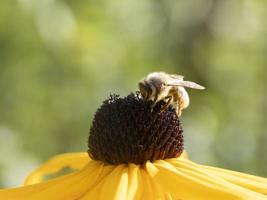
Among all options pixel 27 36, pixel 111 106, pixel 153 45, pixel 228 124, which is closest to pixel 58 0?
pixel 27 36

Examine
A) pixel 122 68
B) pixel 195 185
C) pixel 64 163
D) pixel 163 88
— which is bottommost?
pixel 195 185

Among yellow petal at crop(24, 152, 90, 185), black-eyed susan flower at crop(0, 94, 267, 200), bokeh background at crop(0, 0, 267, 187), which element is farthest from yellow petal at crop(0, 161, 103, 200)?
bokeh background at crop(0, 0, 267, 187)

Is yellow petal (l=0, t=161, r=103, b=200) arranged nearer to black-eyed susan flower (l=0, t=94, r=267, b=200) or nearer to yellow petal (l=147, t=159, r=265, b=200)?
black-eyed susan flower (l=0, t=94, r=267, b=200)

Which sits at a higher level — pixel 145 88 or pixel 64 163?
pixel 145 88

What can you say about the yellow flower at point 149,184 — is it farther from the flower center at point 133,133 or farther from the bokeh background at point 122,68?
the bokeh background at point 122,68

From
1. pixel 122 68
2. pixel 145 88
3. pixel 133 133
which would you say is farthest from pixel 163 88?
pixel 122 68

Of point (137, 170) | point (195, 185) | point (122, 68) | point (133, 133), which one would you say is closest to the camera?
point (195, 185)

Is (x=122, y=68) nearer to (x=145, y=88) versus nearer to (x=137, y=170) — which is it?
(x=145, y=88)
